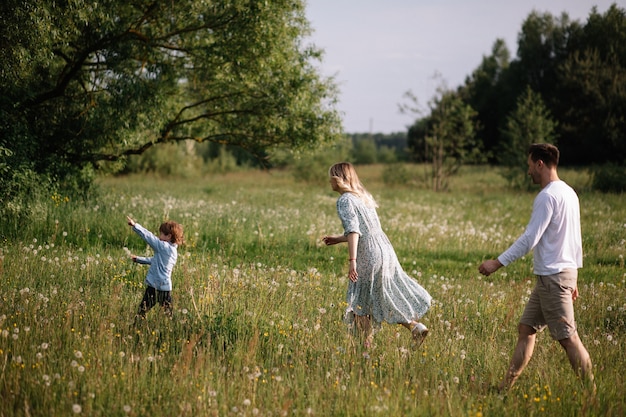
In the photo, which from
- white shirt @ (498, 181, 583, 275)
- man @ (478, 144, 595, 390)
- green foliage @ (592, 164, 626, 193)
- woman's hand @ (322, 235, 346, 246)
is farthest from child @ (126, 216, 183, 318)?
green foliage @ (592, 164, 626, 193)

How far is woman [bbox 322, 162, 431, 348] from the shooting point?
6.05m

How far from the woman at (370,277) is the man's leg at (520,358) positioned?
1122 millimetres

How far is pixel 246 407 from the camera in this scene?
4.50 m

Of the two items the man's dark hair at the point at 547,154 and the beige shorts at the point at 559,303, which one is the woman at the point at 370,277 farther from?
the man's dark hair at the point at 547,154

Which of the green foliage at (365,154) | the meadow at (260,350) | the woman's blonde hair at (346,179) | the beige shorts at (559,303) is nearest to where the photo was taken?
the meadow at (260,350)

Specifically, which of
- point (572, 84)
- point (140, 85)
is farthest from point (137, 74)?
point (572, 84)

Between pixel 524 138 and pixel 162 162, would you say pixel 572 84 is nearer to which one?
pixel 524 138

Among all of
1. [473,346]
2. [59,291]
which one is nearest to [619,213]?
[473,346]

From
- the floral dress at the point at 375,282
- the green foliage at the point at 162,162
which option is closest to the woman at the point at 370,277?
the floral dress at the point at 375,282

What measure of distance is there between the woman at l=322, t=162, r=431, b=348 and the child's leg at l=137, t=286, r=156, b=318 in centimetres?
229

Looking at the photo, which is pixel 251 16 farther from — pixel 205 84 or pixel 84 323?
pixel 84 323

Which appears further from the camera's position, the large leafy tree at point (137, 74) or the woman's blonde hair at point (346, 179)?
the large leafy tree at point (137, 74)

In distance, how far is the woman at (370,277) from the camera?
605cm

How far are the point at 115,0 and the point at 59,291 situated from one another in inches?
326
